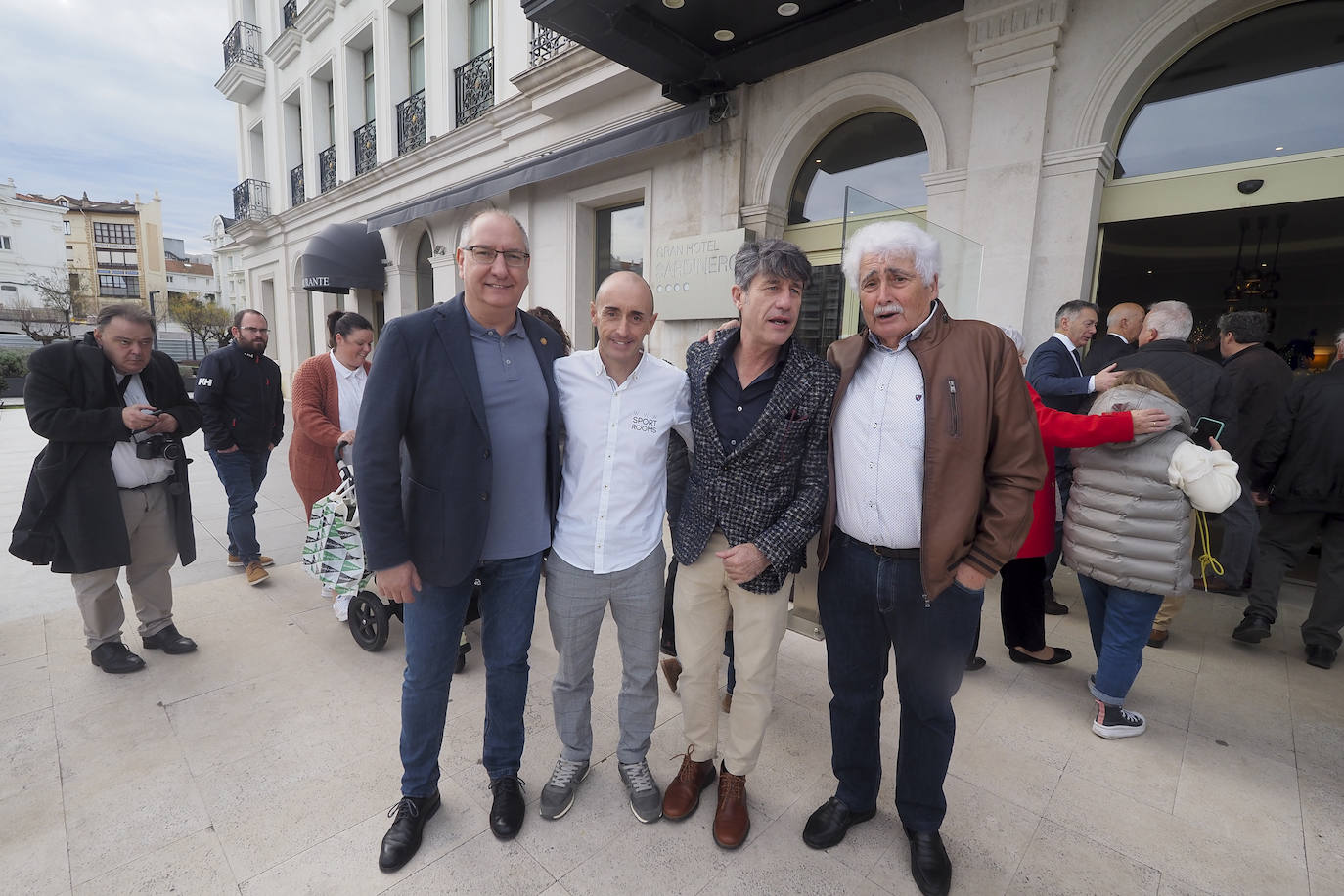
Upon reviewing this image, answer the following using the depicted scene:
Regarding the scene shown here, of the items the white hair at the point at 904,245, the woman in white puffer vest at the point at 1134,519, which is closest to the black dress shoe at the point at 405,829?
the white hair at the point at 904,245

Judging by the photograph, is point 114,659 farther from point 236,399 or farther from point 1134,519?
point 1134,519

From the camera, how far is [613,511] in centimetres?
206

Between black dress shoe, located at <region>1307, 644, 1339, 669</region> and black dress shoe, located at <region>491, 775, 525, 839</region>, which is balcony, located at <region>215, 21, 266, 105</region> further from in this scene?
black dress shoe, located at <region>1307, 644, 1339, 669</region>

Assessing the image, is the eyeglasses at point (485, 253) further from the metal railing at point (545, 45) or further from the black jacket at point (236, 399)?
the metal railing at point (545, 45)

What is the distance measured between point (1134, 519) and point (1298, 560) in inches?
89.6

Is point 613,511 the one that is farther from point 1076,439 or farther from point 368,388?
point 1076,439

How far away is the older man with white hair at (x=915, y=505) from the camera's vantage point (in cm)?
173

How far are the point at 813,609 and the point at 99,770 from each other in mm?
3085

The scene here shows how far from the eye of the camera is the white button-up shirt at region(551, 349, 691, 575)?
6.73ft

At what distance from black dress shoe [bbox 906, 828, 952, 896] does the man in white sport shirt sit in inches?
35.5

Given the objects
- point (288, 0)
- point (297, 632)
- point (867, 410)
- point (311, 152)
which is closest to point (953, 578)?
point (867, 410)

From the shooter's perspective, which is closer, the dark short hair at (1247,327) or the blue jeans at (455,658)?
the blue jeans at (455,658)

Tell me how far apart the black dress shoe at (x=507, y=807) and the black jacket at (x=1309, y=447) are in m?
4.76

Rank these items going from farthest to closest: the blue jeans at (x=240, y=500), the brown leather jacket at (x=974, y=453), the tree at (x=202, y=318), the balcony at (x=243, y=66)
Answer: the tree at (x=202, y=318) → the balcony at (x=243, y=66) → the blue jeans at (x=240, y=500) → the brown leather jacket at (x=974, y=453)
